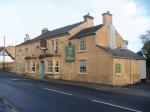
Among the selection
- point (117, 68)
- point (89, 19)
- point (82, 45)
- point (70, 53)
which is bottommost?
point (117, 68)

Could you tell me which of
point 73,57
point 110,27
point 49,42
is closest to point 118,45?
point 110,27

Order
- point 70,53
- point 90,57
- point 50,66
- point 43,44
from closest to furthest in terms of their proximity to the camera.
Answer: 1. point 90,57
2. point 70,53
3. point 50,66
4. point 43,44

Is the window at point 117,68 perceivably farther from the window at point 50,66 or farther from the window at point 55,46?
the window at point 50,66

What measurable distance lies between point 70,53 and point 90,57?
4270 millimetres

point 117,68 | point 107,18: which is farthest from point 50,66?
point 117,68

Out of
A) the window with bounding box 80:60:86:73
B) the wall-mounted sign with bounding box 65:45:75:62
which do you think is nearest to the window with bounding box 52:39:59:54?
the wall-mounted sign with bounding box 65:45:75:62

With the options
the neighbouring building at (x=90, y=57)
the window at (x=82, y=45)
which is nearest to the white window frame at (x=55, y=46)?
the neighbouring building at (x=90, y=57)

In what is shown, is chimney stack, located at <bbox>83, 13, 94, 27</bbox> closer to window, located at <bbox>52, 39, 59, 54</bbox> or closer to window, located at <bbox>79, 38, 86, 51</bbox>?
window, located at <bbox>52, 39, 59, 54</bbox>

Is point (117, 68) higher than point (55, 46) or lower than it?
lower

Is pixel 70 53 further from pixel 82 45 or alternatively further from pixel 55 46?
pixel 55 46

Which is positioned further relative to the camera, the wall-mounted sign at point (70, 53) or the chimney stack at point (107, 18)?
the wall-mounted sign at point (70, 53)

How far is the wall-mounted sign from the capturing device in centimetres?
3553

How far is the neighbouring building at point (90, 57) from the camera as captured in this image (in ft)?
99.1

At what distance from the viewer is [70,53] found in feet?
118
